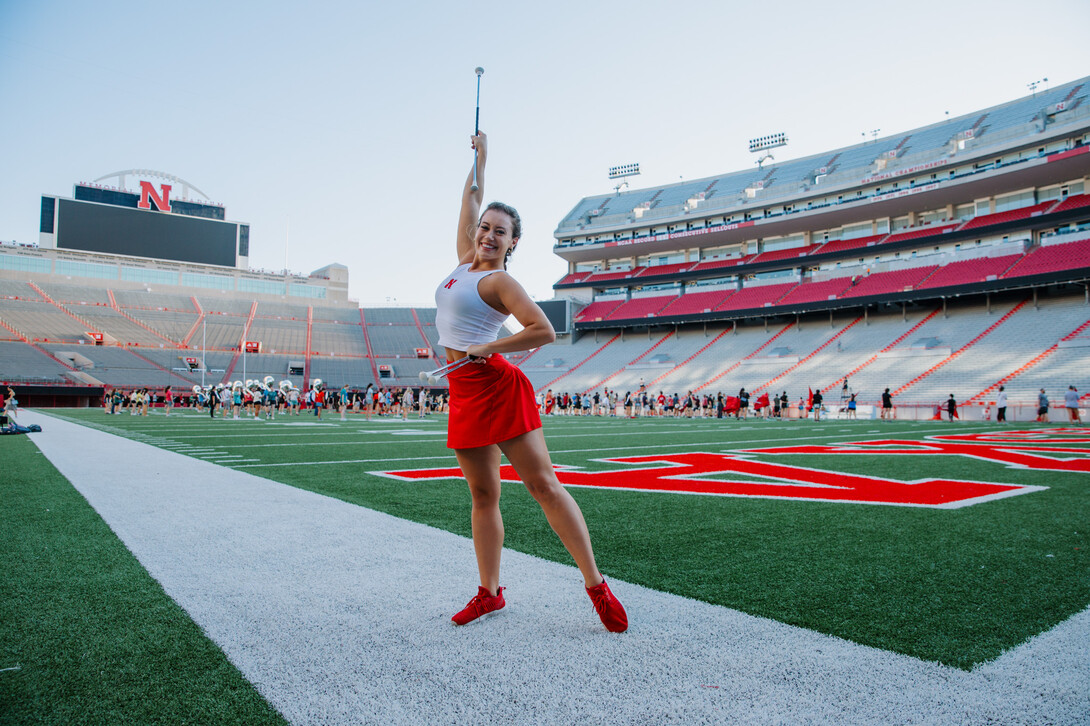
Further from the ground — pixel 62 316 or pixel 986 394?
pixel 62 316

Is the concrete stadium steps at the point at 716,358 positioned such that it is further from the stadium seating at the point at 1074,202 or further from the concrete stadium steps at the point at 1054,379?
the stadium seating at the point at 1074,202

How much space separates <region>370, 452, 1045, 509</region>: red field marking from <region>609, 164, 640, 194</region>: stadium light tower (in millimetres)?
54172

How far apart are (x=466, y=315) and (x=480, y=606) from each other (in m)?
1.17

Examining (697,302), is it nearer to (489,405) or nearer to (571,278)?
(571,278)

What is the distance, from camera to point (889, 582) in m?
3.01

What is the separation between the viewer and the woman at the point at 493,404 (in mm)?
2609

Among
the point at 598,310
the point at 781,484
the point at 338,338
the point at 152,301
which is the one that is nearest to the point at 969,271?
the point at 598,310

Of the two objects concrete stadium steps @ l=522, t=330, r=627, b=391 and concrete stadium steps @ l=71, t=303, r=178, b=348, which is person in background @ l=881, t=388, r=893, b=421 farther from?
concrete stadium steps @ l=71, t=303, r=178, b=348

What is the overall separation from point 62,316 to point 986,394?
2253 inches

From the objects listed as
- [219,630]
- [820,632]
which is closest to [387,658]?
[219,630]

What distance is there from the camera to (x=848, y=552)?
11.9 ft

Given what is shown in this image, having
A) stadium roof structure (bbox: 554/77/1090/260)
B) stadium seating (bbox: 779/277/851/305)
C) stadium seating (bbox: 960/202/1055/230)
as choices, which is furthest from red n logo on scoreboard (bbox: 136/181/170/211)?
stadium seating (bbox: 960/202/1055/230)

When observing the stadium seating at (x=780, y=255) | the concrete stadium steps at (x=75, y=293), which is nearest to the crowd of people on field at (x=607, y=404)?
the stadium seating at (x=780, y=255)

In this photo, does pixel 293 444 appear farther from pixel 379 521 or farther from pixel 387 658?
pixel 387 658
